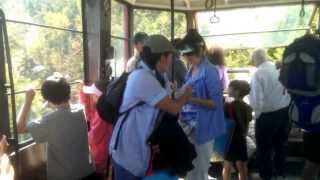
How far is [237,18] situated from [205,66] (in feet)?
7.89

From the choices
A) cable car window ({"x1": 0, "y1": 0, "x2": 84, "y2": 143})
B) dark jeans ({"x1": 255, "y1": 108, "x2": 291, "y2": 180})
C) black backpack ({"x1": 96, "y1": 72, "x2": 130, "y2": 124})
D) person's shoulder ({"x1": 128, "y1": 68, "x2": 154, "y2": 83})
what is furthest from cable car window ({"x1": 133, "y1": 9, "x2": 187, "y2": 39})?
person's shoulder ({"x1": 128, "y1": 68, "x2": 154, "y2": 83})

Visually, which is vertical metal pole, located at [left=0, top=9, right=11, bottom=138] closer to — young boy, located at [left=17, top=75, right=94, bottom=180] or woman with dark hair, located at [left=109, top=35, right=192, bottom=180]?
young boy, located at [left=17, top=75, right=94, bottom=180]

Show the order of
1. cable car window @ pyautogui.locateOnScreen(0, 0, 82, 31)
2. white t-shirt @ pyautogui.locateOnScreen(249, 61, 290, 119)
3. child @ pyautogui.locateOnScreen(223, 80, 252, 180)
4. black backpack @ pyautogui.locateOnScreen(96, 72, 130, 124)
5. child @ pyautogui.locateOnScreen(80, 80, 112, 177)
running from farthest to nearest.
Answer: white t-shirt @ pyautogui.locateOnScreen(249, 61, 290, 119) → child @ pyautogui.locateOnScreen(223, 80, 252, 180) → child @ pyautogui.locateOnScreen(80, 80, 112, 177) → cable car window @ pyautogui.locateOnScreen(0, 0, 82, 31) → black backpack @ pyautogui.locateOnScreen(96, 72, 130, 124)

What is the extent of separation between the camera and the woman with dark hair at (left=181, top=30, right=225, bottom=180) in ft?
9.18

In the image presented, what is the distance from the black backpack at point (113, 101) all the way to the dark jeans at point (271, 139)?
7.27 feet

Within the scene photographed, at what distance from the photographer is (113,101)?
87.3 inches

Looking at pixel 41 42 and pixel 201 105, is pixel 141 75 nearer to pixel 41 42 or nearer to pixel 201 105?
pixel 201 105

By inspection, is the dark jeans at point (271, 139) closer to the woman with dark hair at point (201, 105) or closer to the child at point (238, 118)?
the child at point (238, 118)

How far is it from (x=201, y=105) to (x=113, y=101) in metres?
0.77

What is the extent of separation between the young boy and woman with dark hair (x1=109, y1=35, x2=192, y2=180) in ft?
0.86

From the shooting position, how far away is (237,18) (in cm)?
503

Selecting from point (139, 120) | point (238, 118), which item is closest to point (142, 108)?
point (139, 120)

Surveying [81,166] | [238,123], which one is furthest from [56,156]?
[238,123]

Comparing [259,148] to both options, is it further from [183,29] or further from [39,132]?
[39,132]
